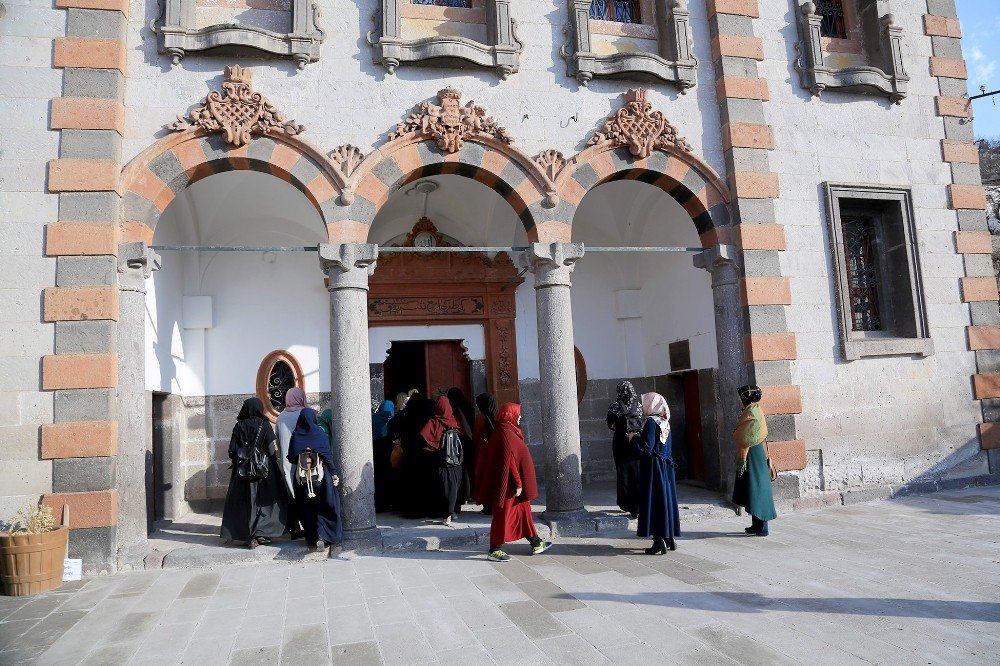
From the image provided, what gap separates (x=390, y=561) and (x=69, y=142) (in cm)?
491

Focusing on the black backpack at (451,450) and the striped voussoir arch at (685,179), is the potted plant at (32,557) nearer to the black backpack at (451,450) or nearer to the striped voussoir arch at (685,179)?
the black backpack at (451,450)

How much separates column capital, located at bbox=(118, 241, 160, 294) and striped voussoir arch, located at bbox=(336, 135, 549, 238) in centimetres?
186

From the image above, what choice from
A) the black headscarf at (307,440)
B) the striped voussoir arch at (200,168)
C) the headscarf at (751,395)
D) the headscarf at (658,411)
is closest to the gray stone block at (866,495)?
the headscarf at (751,395)

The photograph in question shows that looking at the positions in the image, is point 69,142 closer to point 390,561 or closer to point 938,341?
point 390,561

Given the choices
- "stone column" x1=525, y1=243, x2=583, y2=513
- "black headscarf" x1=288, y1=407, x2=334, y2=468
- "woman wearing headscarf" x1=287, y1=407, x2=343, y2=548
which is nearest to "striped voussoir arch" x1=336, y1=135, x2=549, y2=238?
"stone column" x1=525, y1=243, x2=583, y2=513

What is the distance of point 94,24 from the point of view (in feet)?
21.9

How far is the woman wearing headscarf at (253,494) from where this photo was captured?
646cm

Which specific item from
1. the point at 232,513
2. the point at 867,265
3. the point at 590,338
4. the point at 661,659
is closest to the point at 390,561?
the point at 232,513

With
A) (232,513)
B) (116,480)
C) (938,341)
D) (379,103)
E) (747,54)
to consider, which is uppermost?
(747,54)

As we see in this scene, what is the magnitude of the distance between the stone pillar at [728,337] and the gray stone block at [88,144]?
6.30 metres

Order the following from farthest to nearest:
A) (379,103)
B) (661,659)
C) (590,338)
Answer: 1. (590,338)
2. (379,103)
3. (661,659)

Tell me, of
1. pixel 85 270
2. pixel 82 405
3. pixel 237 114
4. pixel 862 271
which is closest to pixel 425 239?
pixel 237 114

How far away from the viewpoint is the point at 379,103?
23.7 ft

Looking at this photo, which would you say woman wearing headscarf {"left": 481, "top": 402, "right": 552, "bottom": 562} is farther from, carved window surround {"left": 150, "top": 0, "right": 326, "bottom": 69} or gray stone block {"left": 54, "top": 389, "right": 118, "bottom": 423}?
carved window surround {"left": 150, "top": 0, "right": 326, "bottom": 69}
